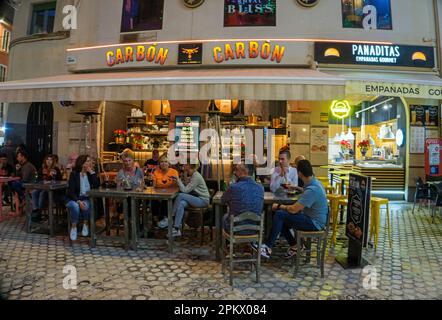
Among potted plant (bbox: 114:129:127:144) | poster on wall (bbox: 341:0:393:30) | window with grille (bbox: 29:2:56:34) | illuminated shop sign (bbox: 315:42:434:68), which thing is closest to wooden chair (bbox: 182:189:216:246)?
illuminated shop sign (bbox: 315:42:434:68)

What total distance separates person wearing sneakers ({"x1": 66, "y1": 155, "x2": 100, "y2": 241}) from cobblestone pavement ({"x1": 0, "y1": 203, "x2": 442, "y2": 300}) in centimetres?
38

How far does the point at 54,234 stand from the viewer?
584 cm

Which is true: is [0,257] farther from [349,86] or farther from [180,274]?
[349,86]

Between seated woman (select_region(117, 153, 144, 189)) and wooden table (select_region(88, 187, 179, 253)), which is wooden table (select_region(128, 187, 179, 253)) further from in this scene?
seated woman (select_region(117, 153, 144, 189))

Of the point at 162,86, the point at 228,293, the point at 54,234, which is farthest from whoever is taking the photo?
the point at 54,234

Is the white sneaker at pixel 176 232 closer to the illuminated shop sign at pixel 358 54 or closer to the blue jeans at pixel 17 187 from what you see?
the blue jeans at pixel 17 187

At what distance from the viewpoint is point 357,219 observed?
14.9ft

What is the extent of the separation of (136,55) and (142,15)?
48.9 inches

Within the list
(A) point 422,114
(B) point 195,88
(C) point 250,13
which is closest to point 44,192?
(B) point 195,88
